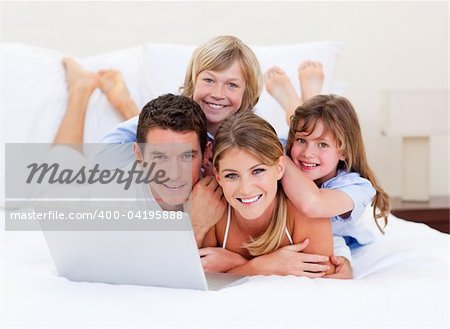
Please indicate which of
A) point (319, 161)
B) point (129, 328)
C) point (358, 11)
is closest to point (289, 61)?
point (358, 11)

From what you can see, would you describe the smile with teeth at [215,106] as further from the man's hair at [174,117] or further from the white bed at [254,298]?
the white bed at [254,298]

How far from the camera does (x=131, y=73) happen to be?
8.10 ft

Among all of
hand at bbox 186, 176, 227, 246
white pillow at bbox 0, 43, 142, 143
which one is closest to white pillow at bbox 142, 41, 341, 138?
white pillow at bbox 0, 43, 142, 143

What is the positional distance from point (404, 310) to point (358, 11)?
2079mm

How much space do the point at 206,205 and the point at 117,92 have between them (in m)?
0.99

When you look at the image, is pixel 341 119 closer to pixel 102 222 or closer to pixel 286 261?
pixel 286 261

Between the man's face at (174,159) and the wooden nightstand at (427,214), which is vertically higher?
the man's face at (174,159)

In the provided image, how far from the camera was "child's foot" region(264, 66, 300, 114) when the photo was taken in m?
1.87

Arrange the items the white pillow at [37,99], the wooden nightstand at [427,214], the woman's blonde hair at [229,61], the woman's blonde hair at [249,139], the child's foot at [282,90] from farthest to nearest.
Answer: the wooden nightstand at [427,214] < the white pillow at [37,99] < the child's foot at [282,90] < the woman's blonde hair at [229,61] < the woman's blonde hair at [249,139]

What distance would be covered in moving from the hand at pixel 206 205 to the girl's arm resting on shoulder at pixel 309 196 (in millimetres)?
140

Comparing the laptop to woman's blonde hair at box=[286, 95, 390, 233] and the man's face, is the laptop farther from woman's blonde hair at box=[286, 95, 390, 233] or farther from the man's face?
woman's blonde hair at box=[286, 95, 390, 233]

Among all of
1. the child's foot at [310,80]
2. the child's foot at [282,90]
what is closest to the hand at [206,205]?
the child's foot at [282,90]

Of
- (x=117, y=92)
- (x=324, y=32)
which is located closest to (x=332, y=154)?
(x=117, y=92)

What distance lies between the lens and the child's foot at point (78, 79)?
234 centimetres
